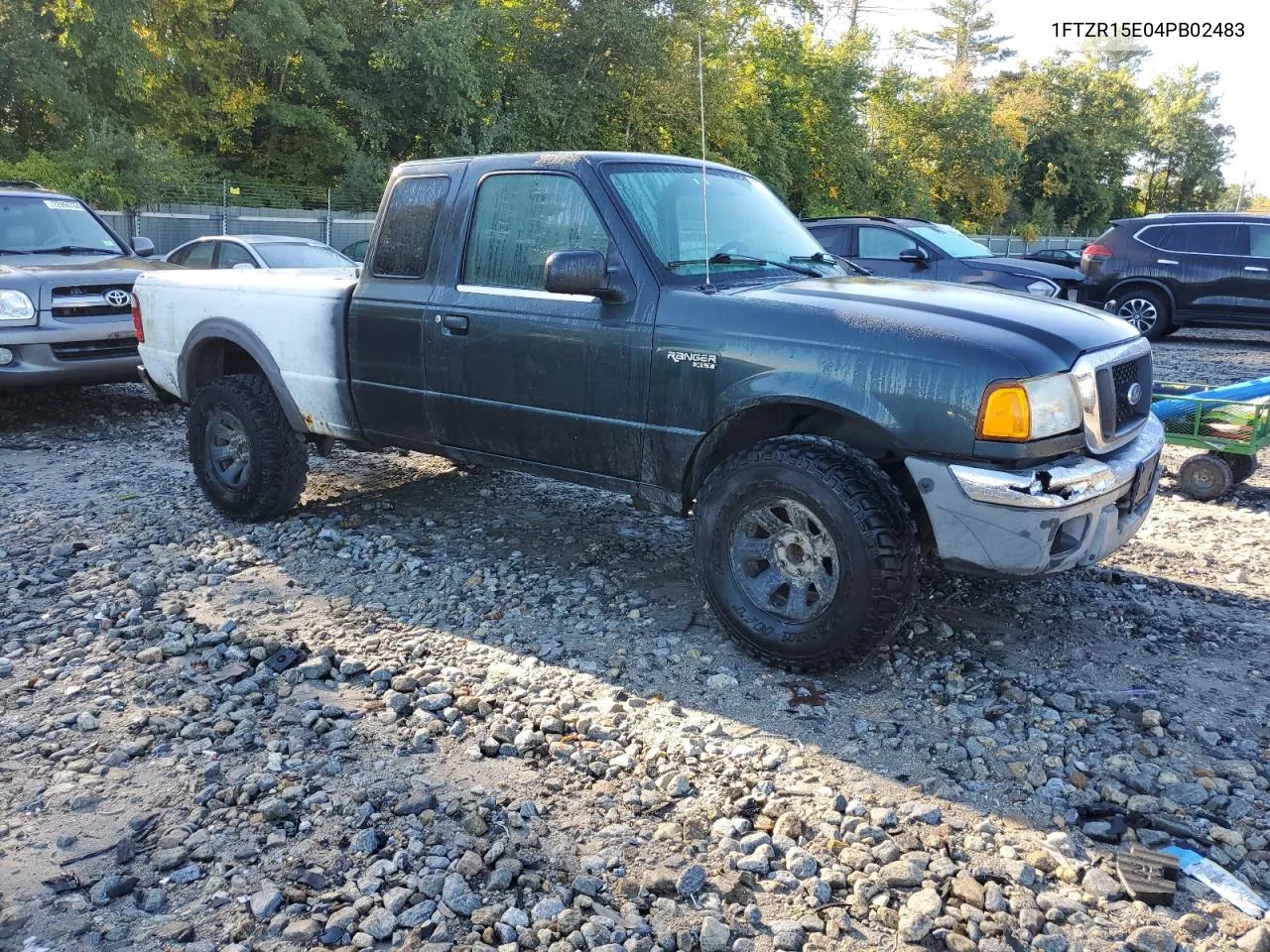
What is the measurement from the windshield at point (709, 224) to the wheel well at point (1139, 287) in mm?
11431

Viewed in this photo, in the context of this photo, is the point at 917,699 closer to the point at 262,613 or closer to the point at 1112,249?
the point at 262,613

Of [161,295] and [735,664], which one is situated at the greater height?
[161,295]

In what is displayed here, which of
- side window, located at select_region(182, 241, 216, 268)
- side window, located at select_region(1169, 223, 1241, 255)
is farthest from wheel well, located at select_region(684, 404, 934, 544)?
side window, located at select_region(1169, 223, 1241, 255)

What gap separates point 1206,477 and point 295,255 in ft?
30.1

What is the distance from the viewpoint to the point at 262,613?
15.5ft

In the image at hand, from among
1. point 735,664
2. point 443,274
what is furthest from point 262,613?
point 735,664

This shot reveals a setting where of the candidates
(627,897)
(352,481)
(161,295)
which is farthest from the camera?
(352,481)

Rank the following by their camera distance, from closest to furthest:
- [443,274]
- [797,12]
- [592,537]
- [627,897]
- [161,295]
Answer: [627,897]
[443,274]
[592,537]
[161,295]
[797,12]

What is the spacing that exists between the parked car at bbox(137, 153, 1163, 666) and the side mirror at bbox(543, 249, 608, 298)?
1cm

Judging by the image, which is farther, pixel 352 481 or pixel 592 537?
pixel 352 481

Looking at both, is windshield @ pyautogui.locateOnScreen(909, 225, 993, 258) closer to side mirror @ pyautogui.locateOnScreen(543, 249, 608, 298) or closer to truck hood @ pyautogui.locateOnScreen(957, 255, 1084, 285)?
truck hood @ pyautogui.locateOnScreen(957, 255, 1084, 285)

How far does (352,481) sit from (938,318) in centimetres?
439

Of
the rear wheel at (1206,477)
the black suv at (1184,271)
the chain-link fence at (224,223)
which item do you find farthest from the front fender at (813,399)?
the chain-link fence at (224,223)

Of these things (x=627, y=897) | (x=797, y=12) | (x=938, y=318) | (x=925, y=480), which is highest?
(x=797, y=12)
